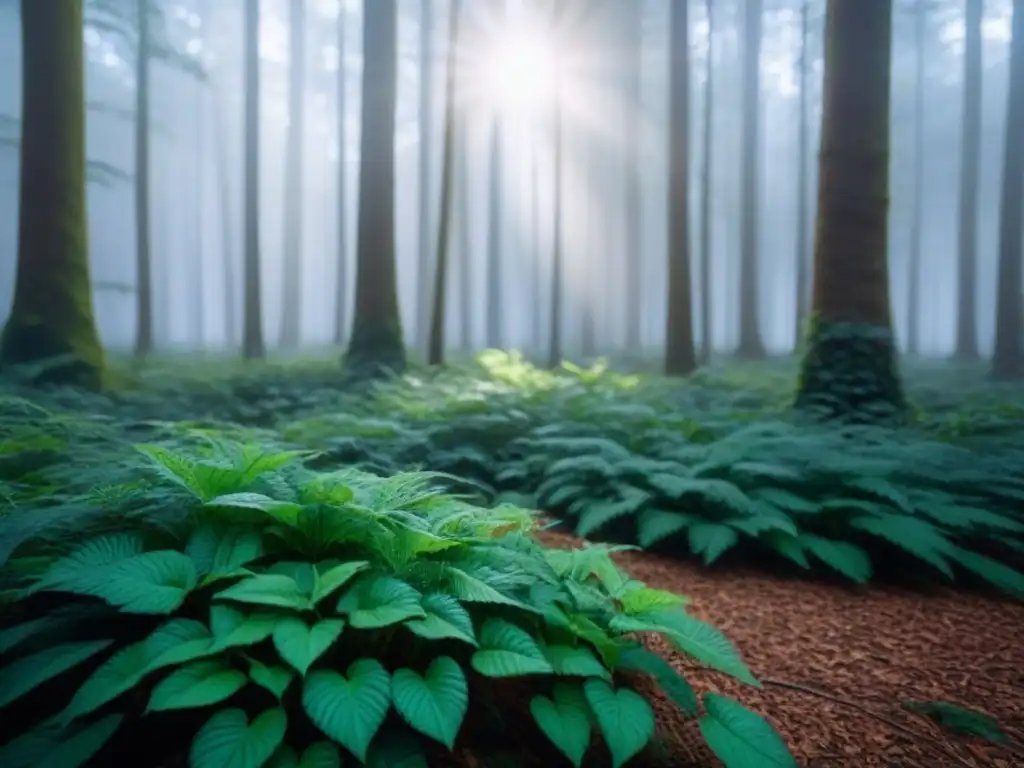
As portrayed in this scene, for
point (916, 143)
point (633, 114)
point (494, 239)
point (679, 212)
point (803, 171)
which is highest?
point (916, 143)

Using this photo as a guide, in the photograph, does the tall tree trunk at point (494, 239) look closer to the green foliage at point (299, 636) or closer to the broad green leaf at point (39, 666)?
the green foliage at point (299, 636)

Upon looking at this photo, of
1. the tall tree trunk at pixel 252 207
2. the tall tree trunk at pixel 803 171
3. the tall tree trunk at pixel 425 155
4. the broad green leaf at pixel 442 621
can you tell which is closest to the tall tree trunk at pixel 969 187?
the tall tree trunk at pixel 803 171

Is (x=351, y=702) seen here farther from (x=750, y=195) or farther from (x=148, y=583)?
(x=750, y=195)

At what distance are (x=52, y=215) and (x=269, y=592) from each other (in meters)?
7.66

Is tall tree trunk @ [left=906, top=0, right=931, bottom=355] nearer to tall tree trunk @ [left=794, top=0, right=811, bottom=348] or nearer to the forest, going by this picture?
the forest

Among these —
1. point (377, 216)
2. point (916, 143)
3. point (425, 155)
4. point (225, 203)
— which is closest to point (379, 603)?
point (377, 216)

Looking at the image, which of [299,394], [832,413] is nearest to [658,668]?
[832,413]

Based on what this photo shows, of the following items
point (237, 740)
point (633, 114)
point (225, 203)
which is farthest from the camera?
point (225, 203)

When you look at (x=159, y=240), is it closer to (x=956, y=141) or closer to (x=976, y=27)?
(x=976, y=27)

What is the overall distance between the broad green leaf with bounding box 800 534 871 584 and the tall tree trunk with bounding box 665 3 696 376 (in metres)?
8.31

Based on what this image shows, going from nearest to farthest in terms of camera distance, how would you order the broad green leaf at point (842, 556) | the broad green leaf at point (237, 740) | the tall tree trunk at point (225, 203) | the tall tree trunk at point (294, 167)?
1. the broad green leaf at point (237, 740)
2. the broad green leaf at point (842, 556)
3. the tall tree trunk at point (294, 167)
4. the tall tree trunk at point (225, 203)

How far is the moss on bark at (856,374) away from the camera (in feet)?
22.0

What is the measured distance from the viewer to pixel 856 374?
22.2 feet

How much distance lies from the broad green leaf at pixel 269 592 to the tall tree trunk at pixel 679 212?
11030 millimetres
